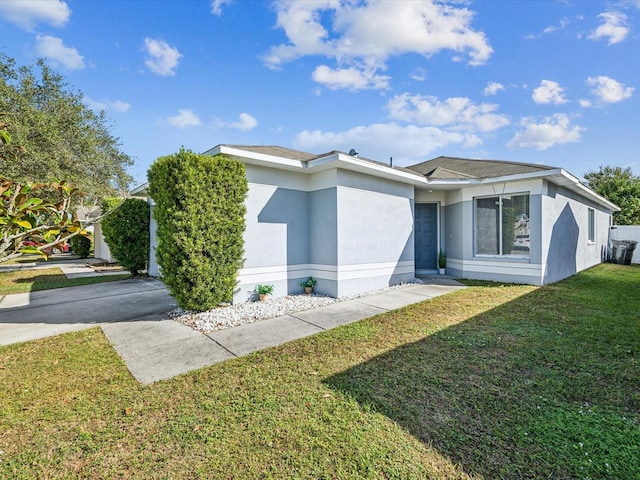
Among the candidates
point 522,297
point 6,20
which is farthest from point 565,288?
point 6,20

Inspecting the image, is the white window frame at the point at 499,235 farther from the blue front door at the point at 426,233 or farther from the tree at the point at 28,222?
the tree at the point at 28,222

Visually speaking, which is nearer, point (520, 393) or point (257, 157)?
point (520, 393)

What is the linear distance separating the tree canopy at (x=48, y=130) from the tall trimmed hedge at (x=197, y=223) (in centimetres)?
1055

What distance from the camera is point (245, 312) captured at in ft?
20.4

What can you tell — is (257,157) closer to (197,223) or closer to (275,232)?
(275,232)

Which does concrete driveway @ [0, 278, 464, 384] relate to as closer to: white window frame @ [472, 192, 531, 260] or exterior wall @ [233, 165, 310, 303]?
exterior wall @ [233, 165, 310, 303]

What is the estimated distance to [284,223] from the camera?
755 centimetres

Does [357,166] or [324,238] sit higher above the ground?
[357,166]

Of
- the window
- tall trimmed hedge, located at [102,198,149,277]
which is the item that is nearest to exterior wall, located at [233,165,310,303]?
the window

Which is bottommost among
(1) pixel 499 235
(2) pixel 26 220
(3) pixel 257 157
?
(1) pixel 499 235

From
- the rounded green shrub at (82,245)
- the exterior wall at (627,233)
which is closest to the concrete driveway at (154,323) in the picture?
the rounded green shrub at (82,245)

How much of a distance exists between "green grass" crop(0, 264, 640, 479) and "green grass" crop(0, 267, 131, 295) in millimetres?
6227

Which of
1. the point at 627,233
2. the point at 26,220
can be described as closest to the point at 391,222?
the point at 26,220

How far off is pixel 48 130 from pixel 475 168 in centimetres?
1805
